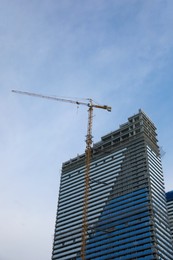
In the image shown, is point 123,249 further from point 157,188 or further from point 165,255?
point 157,188

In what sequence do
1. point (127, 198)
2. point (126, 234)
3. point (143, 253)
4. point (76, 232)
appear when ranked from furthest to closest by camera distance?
point (76, 232)
point (127, 198)
point (126, 234)
point (143, 253)

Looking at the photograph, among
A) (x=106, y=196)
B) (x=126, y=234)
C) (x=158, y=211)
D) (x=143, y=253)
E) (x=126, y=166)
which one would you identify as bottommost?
(x=143, y=253)

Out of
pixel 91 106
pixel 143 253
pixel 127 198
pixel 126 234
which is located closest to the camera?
pixel 91 106

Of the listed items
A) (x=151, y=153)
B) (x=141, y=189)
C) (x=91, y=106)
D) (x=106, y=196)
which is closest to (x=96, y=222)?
(x=106, y=196)

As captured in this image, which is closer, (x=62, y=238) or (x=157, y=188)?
(x=157, y=188)

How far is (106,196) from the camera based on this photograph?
190 metres

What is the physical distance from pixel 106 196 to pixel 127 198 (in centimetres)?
1396

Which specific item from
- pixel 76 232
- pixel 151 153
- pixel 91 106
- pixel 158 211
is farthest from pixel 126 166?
pixel 91 106

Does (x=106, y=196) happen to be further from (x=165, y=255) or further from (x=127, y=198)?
(x=165, y=255)

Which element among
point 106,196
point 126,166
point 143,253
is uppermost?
point 126,166

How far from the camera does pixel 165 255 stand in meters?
159

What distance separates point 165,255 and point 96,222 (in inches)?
1577

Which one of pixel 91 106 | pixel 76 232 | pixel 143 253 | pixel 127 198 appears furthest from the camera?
pixel 76 232

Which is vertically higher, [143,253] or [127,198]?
[127,198]
